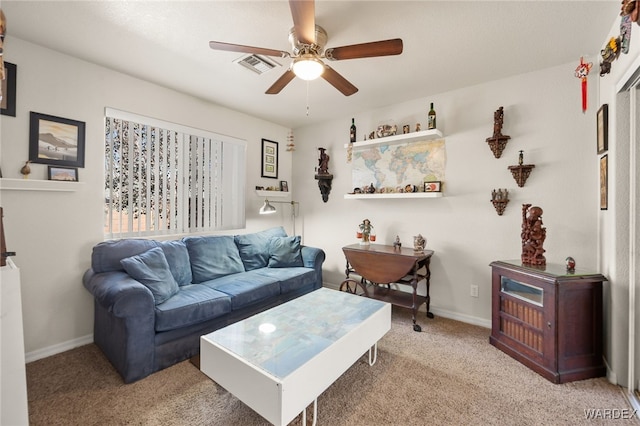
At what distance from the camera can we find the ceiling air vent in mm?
2220

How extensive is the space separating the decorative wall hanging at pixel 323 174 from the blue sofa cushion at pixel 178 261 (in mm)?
1915

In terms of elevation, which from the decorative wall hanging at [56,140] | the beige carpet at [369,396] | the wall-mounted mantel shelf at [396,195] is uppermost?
the decorative wall hanging at [56,140]

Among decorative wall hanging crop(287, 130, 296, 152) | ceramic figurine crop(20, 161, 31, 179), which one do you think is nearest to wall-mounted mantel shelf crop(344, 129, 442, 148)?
decorative wall hanging crop(287, 130, 296, 152)

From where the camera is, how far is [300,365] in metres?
1.32

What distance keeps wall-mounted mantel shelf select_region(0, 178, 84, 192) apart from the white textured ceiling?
1012 mm

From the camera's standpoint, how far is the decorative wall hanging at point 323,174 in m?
3.78

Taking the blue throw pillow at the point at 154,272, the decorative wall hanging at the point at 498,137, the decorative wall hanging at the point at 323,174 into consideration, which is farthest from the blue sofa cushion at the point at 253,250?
the decorative wall hanging at the point at 498,137

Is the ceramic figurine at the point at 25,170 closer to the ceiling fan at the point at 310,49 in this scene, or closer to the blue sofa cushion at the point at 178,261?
the blue sofa cushion at the point at 178,261

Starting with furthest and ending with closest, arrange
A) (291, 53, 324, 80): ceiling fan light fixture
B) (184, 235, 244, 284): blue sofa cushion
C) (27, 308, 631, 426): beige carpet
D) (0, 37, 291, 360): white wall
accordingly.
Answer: (184, 235, 244, 284): blue sofa cushion, (0, 37, 291, 360): white wall, (291, 53, 324, 80): ceiling fan light fixture, (27, 308, 631, 426): beige carpet

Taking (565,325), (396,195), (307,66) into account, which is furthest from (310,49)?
(565,325)

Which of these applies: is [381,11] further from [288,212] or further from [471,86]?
[288,212]

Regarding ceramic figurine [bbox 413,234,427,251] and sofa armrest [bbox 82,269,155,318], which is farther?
ceramic figurine [bbox 413,234,427,251]

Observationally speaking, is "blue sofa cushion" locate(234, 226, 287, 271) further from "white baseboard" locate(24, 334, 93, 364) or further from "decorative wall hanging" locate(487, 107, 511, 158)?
"decorative wall hanging" locate(487, 107, 511, 158)

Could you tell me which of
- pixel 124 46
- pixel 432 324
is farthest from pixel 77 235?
pixel 432 324
